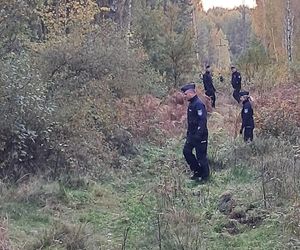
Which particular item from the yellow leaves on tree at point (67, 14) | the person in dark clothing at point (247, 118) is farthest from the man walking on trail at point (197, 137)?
the yellow leaves on tree at point (67, 14)

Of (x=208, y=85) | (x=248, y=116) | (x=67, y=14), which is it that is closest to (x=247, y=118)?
(x=248, y=116)

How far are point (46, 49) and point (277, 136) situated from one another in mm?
5652

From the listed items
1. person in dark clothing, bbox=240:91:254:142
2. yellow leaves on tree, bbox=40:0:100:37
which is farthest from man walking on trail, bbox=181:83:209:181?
yellow leaves on tree, bbox=40:0:100:37

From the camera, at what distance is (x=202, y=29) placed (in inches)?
3541

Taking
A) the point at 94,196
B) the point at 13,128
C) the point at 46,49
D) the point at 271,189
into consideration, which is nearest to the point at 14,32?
the point at 46,49

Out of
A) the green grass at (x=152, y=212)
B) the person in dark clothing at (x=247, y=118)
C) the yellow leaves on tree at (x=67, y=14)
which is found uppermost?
the yellow leaves on tree at (x=67, y=14)

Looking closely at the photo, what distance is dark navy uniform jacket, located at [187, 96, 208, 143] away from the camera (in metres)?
11.6

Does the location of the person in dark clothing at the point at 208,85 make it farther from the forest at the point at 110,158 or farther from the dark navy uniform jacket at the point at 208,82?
the forest at the point at 110,158

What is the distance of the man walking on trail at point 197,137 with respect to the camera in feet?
38.1

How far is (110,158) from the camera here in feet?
42.3

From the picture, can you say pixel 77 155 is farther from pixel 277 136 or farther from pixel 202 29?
pixel 202 29

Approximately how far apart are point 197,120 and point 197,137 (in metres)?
0.32

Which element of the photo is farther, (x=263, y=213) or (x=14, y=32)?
(x=14, y=32)

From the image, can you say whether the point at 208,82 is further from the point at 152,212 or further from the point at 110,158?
the point at 152,212
